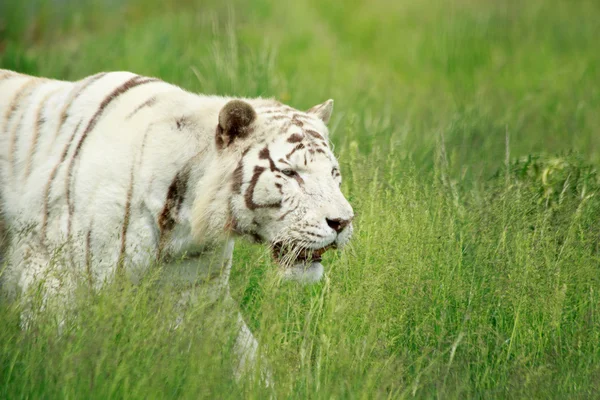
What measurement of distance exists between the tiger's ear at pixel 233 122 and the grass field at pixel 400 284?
61 cm

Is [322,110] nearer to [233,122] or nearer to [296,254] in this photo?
[233,122]

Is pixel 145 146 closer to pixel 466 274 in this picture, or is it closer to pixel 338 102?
pixel 466 274

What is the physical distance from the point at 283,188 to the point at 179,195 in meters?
0.50

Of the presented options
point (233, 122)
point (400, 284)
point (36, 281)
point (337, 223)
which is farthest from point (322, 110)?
point (36, 281)

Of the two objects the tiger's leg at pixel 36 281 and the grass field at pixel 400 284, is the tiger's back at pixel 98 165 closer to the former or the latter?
the tiger's leg at pixel 36 281

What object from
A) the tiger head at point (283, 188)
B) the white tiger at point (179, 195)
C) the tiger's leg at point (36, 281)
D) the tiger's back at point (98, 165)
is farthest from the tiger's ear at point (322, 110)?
the tiger's leg at point (36, 281)

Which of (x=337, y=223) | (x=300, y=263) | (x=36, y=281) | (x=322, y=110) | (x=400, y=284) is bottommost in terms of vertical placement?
(x=36, y=281)

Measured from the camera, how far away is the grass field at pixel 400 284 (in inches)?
124

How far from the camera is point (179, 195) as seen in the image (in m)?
3.81

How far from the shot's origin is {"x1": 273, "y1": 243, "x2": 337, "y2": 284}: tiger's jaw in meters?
3.69

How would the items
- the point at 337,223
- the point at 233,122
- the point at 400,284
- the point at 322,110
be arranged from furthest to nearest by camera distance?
the point at 322,110, the point at 400,284, the point at 233,122, the point at 337,223

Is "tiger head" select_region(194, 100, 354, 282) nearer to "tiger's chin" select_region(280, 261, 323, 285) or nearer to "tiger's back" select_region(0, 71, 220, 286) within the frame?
"tiger's chin" select_region(280, 261, 323, 285)

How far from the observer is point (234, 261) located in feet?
14.7

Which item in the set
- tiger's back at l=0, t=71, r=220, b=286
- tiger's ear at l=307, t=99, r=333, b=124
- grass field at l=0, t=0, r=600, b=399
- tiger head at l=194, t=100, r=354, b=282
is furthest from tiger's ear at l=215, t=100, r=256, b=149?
grass field at l=0, t=0, r=600, b=399
